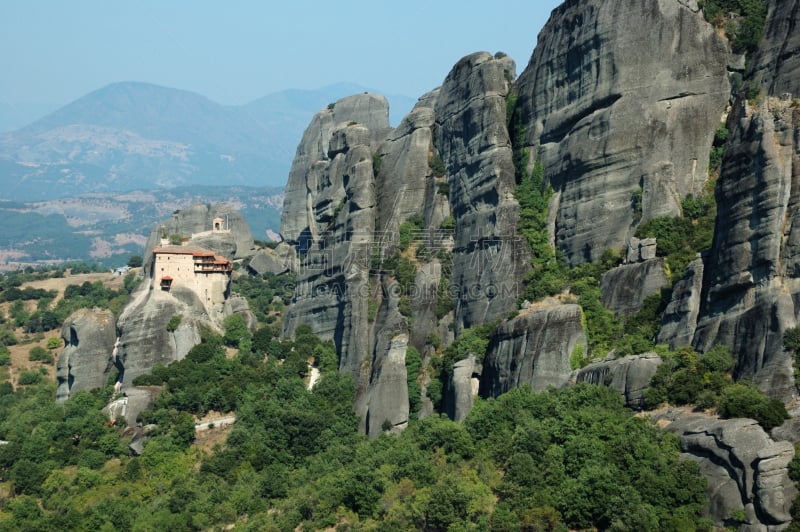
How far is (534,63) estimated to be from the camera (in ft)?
217

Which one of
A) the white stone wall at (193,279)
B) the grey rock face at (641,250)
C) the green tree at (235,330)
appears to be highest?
the grey rock face at (641,250)

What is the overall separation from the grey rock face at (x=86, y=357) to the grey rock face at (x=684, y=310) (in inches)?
1456

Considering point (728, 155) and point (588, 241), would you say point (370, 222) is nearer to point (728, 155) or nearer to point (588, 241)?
point (588, 241)

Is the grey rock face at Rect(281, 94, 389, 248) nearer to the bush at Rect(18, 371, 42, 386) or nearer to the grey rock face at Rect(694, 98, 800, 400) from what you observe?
the bush at Rect(18, 371, 42, 386)

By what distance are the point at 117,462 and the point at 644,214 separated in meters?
29.0

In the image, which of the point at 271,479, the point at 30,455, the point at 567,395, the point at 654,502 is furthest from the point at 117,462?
the point at 654,502

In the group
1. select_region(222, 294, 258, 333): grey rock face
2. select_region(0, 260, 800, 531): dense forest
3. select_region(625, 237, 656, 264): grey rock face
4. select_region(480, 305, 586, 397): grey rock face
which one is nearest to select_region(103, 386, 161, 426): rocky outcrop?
select_region(0, 260, 800, 531): dense forest

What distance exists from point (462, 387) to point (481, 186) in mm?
12351

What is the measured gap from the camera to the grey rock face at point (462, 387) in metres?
57.2

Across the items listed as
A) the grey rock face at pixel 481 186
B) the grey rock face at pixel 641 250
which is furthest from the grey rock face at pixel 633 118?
the grey rock face at pixel 481 186

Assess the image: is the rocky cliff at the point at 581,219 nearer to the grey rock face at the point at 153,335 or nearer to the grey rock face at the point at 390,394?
the grey rock face at the point at 390,394

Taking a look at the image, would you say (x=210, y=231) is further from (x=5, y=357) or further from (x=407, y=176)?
(x=407, y=176)

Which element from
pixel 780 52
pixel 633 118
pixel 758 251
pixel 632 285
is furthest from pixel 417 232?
pixel 758 251

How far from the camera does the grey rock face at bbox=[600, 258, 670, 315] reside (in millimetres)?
54406
